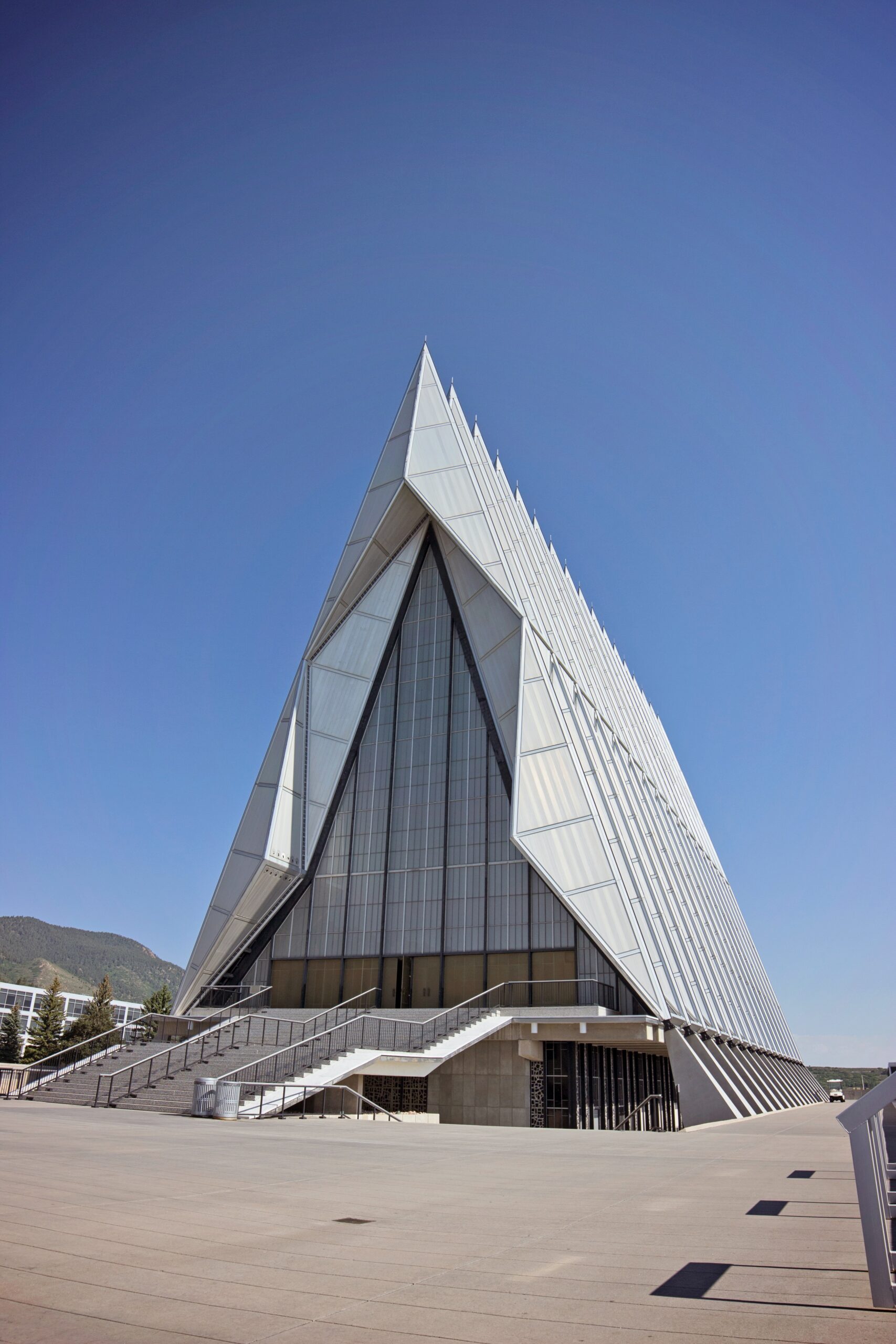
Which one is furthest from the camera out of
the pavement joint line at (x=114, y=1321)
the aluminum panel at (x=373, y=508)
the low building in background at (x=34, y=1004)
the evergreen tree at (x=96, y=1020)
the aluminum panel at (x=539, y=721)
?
the low building in background at (x=34, y=1004)

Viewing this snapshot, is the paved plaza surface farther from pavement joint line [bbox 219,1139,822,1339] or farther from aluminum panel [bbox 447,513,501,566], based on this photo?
aluminum panel [bbox 447,513,501,566]

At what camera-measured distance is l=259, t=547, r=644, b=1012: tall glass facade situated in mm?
30375

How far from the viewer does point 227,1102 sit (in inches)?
719

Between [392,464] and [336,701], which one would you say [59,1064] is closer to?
[336,701]

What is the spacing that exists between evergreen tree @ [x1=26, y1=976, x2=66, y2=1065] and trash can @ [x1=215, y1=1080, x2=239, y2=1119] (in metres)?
54.9

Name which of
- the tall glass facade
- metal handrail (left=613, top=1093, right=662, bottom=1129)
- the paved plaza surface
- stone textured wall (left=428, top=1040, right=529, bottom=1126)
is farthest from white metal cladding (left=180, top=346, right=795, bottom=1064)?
the paved plaza surface

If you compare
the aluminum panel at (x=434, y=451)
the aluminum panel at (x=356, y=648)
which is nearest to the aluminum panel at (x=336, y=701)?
the aluminum panel at (x=356, y=648)

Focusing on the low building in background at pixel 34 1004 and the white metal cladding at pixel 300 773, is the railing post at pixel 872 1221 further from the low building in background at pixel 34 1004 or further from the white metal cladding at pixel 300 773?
the low building in background at pixel 34 1004

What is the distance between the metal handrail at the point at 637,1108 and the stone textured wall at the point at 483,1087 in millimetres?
4092

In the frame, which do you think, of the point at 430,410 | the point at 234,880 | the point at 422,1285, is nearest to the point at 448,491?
the point at 430,410

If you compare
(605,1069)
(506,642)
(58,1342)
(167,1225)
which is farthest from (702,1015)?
(58,1342)

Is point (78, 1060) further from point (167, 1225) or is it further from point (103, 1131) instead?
point (167, 1225)

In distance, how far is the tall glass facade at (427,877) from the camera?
3038 cm

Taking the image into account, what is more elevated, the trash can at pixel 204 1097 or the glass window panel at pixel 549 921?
the glass window panel at pixel 549 921
